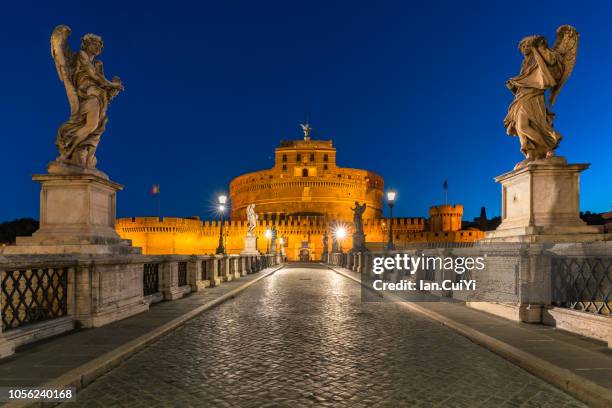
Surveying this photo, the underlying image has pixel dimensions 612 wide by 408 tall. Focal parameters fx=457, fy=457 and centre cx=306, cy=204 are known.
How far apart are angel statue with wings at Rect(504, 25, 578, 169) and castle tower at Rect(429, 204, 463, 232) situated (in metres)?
85.9

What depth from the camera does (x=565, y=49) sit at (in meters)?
9.05

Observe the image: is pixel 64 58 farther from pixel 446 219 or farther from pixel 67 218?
pixel 446 219

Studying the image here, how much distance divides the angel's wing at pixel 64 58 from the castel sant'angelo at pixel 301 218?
212 feet

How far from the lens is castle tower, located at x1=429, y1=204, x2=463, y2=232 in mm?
92375

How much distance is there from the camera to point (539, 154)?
898 cm

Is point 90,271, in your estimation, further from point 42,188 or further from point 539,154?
point 539,154

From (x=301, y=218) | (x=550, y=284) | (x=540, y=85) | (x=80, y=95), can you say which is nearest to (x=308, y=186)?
(x=301, y=218)

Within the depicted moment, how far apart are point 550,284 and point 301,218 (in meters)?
78.1

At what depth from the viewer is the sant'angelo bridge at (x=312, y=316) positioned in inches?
181

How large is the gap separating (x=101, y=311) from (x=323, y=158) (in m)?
97.0

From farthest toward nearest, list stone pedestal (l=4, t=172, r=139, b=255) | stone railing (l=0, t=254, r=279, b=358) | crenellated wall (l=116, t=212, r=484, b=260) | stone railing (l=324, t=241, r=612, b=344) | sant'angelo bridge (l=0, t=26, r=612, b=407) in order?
crenellated wall (l=116, t=212, r=484, b=260) < stone pedestal (l=4, t=172, r=139, b=255) < stone railing (l=324, t=241, r=612, b=344) < stone railing (l=0, t=254, r=279, b=358) < sant'angelo bridge (l=0, t=26, r=612, b=407)

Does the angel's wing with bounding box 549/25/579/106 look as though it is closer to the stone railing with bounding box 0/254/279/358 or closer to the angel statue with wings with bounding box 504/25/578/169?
the angel statue with wings with bounding box 504/25/578/169

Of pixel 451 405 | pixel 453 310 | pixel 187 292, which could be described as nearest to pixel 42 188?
pixel 187 292

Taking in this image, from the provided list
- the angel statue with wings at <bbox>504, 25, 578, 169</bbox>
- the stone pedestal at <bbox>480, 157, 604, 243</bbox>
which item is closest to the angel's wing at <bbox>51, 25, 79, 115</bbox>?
the angel statue with wings at <bbox>504, 25, 578, 169</bbox>
